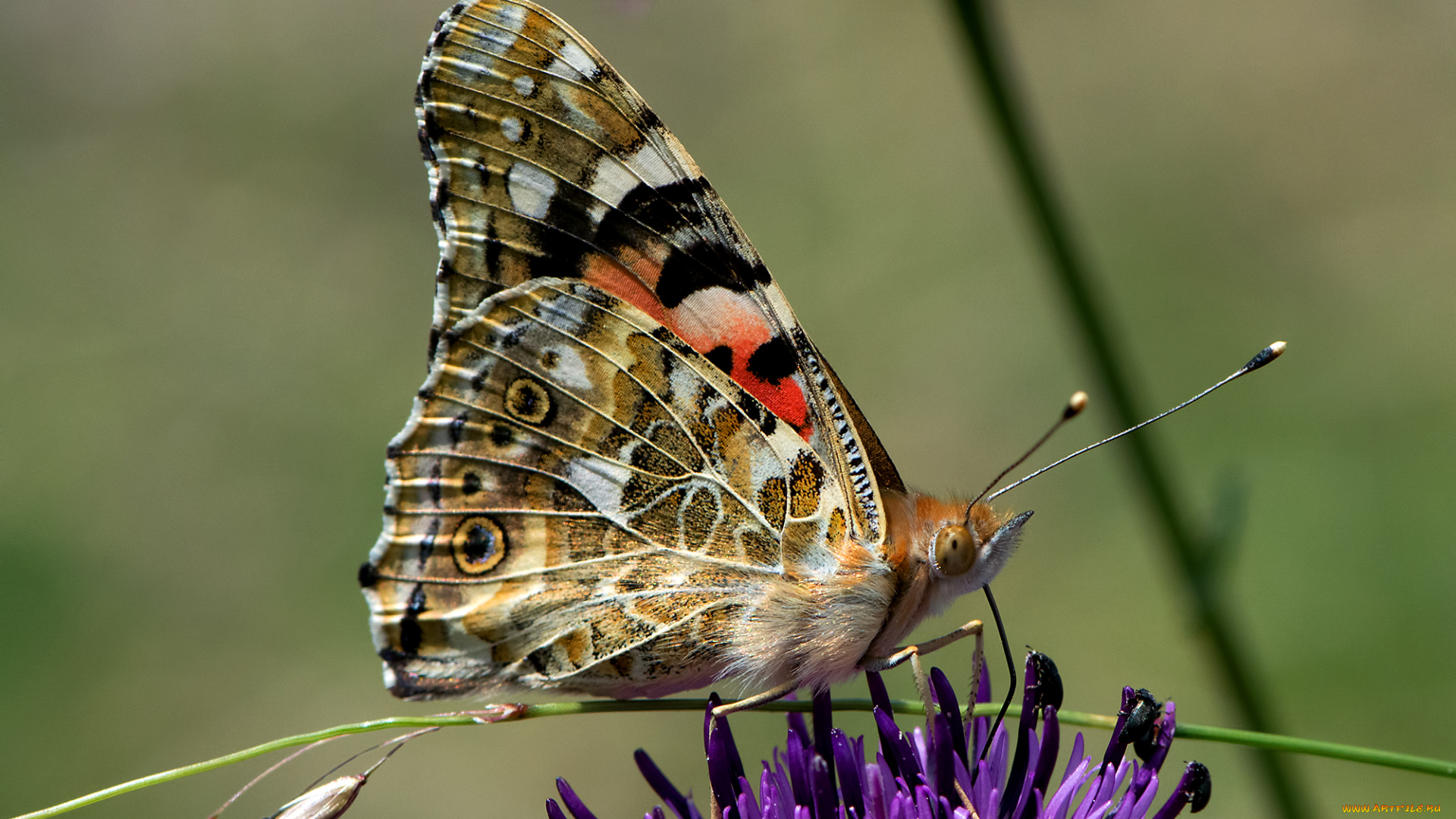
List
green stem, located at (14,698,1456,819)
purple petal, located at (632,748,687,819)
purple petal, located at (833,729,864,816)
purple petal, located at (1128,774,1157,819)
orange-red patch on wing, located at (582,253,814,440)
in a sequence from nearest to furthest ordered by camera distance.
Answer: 1. green stem, located at (14,698,1456,819)
2. purple petal, located at (1128,774,1157,819)
3. purple petal, located at (833,729,864,816)
4. purple petal, located at (632,748,687,819)
5. orange-red patch on wing, located at (582,253,814,440)

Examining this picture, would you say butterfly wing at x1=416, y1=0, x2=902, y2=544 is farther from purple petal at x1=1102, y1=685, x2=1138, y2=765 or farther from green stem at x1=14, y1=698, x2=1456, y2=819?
purple petal at x1=1102, y1=685, x2=1138, y2=765

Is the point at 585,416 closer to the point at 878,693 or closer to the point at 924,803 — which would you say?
the point at 878,693

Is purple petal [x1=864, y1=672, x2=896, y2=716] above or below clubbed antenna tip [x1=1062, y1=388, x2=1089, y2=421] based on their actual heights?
below

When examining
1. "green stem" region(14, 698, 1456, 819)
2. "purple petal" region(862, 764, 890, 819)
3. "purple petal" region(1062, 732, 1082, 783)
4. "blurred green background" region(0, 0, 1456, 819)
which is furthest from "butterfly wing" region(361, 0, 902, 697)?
"blurred green background" region(0, 0, 1456, 819)

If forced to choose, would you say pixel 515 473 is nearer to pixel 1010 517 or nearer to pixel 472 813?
pixel 1010 517

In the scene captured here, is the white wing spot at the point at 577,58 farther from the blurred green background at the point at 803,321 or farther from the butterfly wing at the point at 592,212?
the blurred green background at the point at 803,321

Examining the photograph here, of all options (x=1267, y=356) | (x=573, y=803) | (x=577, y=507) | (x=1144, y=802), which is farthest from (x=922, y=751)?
(x=1267, y=356)
